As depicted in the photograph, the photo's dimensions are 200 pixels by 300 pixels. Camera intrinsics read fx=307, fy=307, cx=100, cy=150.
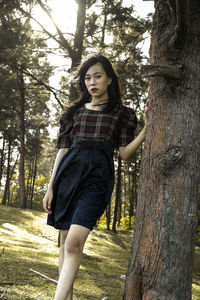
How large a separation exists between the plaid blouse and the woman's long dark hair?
97 mm

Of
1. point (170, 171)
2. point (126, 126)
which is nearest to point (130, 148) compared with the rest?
point (126, 126)

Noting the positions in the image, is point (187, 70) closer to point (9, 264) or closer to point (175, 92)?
point (175, 92)

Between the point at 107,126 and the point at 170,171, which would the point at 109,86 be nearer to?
the point at 107,126

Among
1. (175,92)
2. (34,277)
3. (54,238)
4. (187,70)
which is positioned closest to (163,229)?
(175,92)

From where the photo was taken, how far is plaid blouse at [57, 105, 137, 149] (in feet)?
8.68

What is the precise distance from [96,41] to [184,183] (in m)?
7.57

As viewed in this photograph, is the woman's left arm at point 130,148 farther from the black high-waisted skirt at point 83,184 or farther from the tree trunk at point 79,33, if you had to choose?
the tree trunk at point 79,33

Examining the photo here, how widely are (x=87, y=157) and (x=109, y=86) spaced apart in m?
0.81

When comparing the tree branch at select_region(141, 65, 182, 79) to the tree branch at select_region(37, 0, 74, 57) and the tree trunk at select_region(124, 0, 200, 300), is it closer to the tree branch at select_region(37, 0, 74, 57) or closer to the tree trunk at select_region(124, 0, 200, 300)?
the tree trunk at select_region(124, 0, 200, 300)

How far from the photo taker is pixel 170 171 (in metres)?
2.02

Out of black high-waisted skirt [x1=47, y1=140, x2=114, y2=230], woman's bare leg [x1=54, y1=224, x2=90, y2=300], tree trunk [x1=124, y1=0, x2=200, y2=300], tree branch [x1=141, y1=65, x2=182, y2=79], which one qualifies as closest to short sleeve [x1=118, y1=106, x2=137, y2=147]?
black high-waisted skirt [x1=47, y1=140, x2=114, y2=230]

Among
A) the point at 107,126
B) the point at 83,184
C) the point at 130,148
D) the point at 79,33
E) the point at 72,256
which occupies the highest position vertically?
the point at 79,33

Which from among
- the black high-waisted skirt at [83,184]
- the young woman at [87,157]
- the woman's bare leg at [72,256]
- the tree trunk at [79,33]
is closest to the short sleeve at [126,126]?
the young woman at [87,157]

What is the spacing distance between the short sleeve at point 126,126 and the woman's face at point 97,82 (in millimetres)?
258
